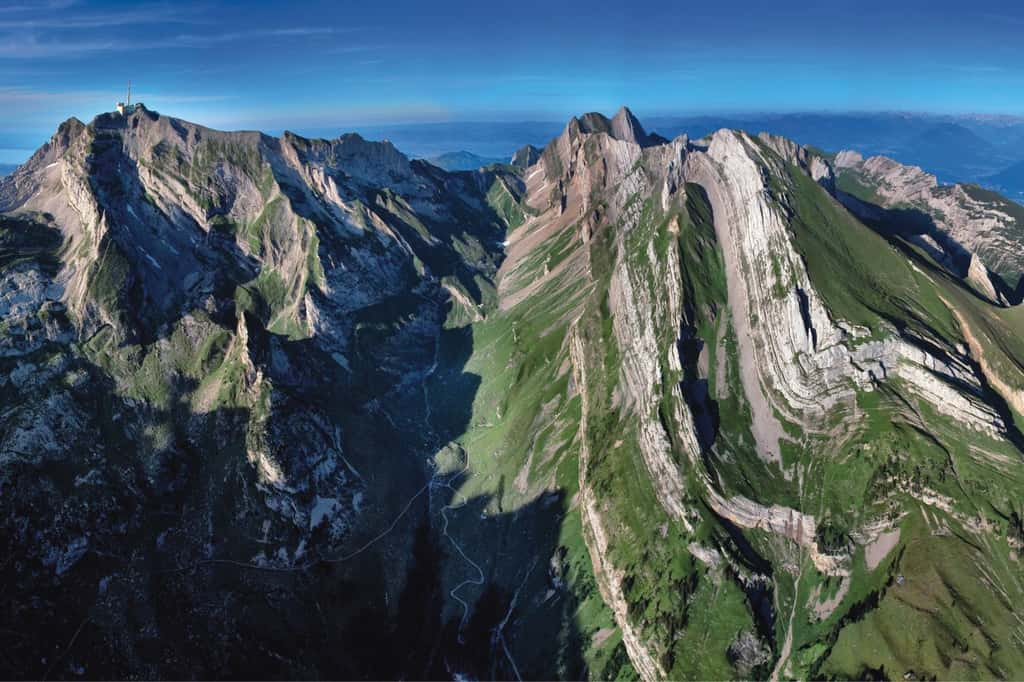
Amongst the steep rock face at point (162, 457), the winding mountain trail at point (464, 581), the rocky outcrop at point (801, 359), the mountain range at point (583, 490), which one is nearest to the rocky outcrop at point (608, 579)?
the mountain range at point (583, 490)

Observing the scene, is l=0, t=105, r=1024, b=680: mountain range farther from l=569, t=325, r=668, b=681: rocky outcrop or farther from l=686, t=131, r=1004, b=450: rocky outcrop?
l=569, t=325, r=668, b=681: rocky outcrop

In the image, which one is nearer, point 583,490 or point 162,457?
point 583,490

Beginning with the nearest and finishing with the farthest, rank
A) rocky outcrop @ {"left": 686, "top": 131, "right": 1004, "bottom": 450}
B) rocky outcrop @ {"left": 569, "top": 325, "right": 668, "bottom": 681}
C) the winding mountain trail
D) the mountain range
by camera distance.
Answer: the mountain range, rocky outcrop @ {"left": 569, "top": 325, "right": 668, "bottom": 681}, rocky outcrop @ {"left": 686, "top": 131, "right": 1004, "bottom": 450}, the winding mountain trail

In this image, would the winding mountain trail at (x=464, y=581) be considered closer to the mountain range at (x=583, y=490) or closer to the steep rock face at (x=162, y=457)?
the mountain range at (x=583, y=490)

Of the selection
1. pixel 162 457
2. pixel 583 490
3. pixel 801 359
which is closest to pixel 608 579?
pixel 583 490

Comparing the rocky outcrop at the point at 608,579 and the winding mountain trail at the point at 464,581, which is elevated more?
the rocky outcrop at the point at 608,579

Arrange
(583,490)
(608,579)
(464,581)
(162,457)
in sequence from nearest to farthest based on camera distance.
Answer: (608,579) < (464,581) < (583,490) < (162,457)

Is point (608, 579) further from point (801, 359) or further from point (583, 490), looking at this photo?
point (801, 359)

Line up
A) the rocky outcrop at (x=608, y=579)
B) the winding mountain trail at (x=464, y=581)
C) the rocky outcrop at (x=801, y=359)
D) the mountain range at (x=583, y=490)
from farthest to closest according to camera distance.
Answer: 1. the winding mountain trail at (x=464, y=581)
2. the rocky outcrop at (x=801, y=359)
3. the rocky outcrop at (x=608, y=579)
4. the mountain range at (x=583, y=490)

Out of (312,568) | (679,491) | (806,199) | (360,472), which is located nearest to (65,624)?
(312,568)

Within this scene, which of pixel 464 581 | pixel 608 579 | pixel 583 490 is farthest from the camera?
pixel 583 490

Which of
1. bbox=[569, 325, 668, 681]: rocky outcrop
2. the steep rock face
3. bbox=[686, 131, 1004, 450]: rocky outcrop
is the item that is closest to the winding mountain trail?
the steep rock face
